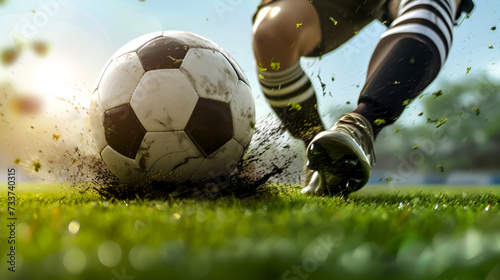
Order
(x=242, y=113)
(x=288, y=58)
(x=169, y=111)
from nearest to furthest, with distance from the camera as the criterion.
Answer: (x=169, y=111)
(x=242, y=113)
(x=288, y=58)

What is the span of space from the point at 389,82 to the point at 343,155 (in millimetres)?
570

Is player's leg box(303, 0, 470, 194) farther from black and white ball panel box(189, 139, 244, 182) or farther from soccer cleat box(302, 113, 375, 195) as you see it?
black and white ball panel box(189, 139, 244, 182)

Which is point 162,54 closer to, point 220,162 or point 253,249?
point 220,162

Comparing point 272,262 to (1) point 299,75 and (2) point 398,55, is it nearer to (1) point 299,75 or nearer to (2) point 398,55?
(2) point 398,55

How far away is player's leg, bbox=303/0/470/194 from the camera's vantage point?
2246mm

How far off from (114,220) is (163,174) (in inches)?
40.3

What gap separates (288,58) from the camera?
2.97 metres

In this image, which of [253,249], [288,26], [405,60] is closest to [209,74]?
[288,26]

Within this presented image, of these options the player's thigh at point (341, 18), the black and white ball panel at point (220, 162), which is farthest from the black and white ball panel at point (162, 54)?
the player's thigh at point (341, 18)

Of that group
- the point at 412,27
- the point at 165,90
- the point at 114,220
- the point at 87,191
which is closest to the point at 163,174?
the point at 165,90

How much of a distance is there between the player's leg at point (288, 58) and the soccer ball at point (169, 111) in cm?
74

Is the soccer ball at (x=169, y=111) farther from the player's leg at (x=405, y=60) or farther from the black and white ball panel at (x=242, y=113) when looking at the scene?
the player's leg at (x=405, y=60)

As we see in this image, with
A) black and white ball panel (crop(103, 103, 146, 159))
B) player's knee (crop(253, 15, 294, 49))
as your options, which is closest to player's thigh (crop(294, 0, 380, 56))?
player's knee (crop(253, 15, 294, 49))

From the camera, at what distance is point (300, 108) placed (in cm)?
306
